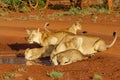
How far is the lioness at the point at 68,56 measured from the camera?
12.7 metres

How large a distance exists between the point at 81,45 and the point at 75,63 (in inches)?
74.2

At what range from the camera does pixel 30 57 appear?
50.3 feet

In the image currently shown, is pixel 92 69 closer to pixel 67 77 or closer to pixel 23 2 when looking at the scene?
pixel 67 77

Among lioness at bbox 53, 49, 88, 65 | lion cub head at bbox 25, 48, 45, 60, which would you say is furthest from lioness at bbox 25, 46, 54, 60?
lioness at bbox 53, 49, 88, 65

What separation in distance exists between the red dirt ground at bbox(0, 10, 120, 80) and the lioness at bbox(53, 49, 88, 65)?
0.35m

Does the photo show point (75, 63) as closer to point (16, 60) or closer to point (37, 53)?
point (37, 53)

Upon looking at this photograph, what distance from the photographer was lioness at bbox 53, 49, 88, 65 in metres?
12.7

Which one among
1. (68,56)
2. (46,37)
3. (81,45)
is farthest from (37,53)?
(68,56)

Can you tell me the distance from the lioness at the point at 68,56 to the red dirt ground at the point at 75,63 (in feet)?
1.15

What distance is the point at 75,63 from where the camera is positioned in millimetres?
12484

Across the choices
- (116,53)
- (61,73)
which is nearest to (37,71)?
(61,73)

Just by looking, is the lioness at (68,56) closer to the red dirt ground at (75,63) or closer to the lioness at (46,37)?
the red dirt ground at (75,63)

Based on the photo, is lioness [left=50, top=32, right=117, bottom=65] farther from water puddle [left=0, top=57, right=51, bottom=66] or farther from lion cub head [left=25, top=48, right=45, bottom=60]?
lion cub head [left=25, top=48, right=45, bottom=60]

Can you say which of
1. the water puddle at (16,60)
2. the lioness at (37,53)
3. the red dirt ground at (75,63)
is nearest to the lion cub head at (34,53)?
the lioness at (37,53)
